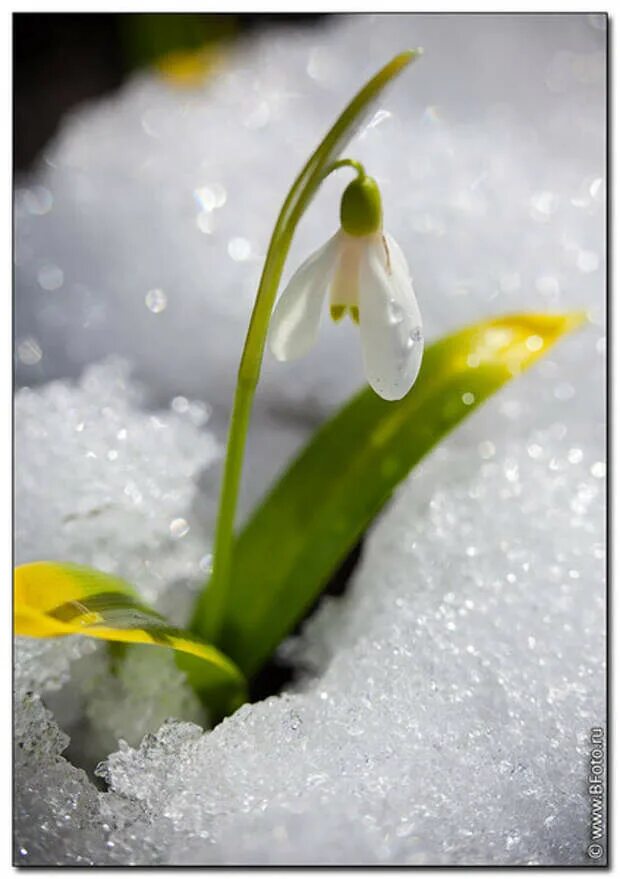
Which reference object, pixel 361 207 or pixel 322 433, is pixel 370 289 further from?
pixel 322 433

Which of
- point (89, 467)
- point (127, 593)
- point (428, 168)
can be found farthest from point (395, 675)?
point (428, 168)

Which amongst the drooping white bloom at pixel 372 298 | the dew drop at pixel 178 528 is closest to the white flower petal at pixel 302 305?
the drooping white bloom at pixel 372 298

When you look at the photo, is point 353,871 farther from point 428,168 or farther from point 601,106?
point 601,106

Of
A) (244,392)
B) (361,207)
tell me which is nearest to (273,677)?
(244,392)

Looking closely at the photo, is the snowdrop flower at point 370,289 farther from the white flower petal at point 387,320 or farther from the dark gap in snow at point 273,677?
the dark gap in snow at point 273,677

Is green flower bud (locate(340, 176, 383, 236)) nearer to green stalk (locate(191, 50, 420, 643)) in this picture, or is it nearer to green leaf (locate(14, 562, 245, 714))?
green stalk (locate(191, 50, 420, 643))
